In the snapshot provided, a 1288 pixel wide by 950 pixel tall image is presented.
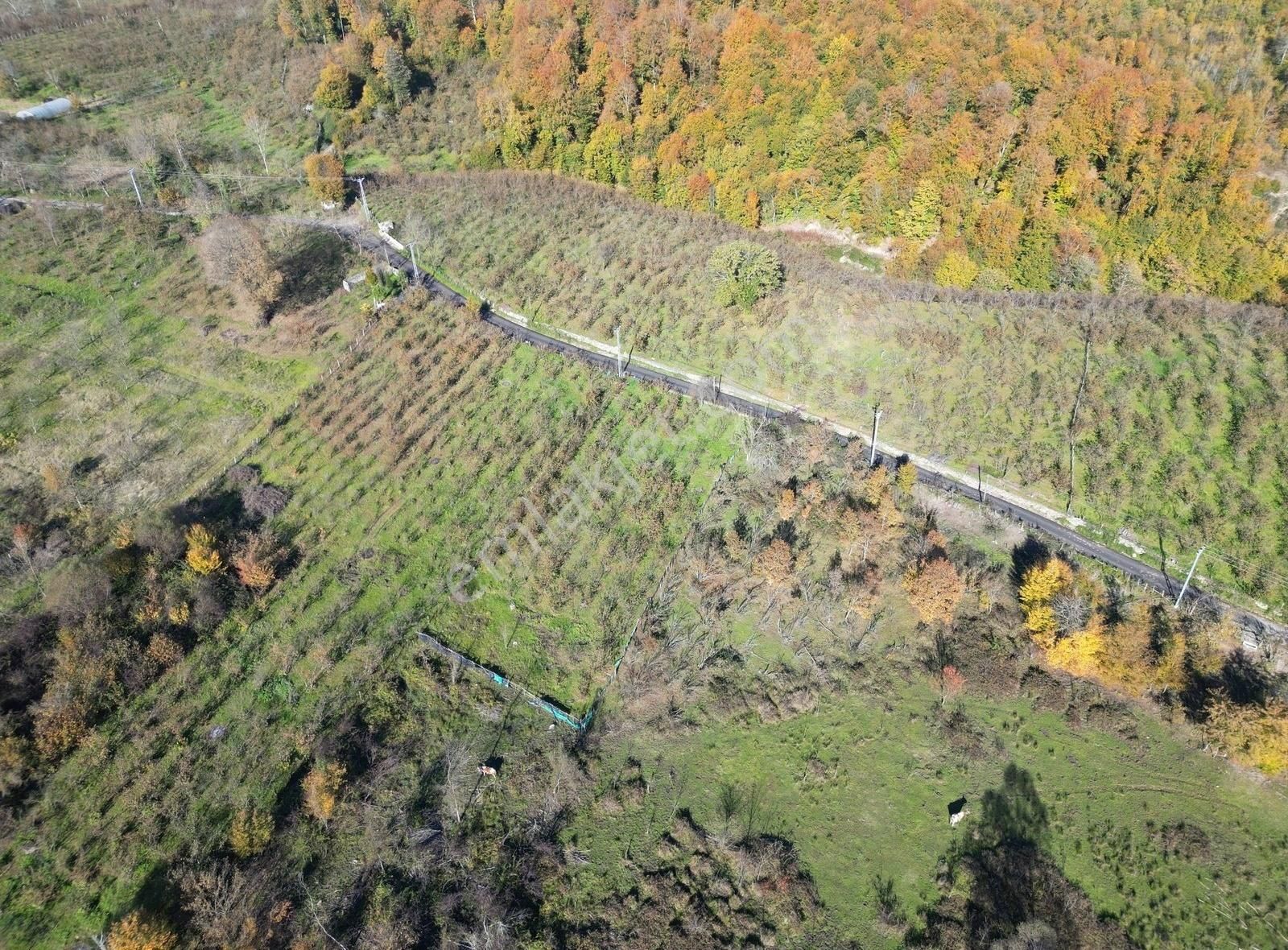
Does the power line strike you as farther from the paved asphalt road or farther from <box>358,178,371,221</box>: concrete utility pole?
the paved asphalt road

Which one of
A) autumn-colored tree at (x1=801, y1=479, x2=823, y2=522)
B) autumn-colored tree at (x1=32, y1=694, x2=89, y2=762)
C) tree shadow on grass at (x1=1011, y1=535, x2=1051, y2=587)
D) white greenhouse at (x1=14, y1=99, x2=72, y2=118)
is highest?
white greenhouse at (x1=14, y1=99, x2=72, y2=118)

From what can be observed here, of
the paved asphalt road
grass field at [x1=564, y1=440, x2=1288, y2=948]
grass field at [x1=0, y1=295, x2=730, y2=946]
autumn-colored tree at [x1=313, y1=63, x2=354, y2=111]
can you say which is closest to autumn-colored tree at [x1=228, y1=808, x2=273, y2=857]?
grass field at [x1=0, y1=295, x2=730, y2=946]

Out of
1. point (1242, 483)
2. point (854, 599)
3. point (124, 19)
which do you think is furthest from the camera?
point (124, 19)

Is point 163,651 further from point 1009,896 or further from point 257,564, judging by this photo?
point 1009,896

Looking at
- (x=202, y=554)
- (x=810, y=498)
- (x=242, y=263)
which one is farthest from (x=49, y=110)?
(x=810, y=498)

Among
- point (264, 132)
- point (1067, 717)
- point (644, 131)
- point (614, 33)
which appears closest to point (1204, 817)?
point (1067, 717)

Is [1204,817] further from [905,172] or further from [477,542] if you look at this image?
[905,172]
